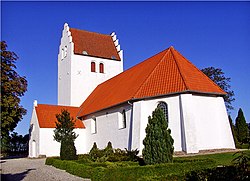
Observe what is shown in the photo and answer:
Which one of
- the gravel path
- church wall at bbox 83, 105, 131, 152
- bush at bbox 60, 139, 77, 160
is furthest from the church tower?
the gravel path

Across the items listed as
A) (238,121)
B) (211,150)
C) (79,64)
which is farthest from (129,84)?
(238,121)

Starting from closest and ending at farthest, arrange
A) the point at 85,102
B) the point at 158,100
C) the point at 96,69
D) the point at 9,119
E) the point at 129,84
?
1. the point at 9,119
2. the point at 158,100
3. the point at 129,84
4. the point at 85,102
5. the point at 96,69

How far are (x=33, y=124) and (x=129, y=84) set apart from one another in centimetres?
1303

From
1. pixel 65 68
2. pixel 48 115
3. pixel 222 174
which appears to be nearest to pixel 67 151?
pixel 48 115

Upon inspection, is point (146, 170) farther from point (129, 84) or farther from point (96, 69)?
point (96, 69)

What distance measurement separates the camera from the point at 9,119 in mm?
19594

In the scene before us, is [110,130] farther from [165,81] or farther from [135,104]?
[165,81]

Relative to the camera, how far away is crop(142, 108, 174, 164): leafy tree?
1340 cm

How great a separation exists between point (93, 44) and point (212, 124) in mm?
22807

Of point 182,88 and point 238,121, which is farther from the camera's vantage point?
point 238,121

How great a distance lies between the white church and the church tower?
0.13 meters

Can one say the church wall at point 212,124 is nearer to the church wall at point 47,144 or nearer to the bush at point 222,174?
the bush at point 222,174

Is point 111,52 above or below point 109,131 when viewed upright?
above

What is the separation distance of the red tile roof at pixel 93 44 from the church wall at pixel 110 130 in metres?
11.0
